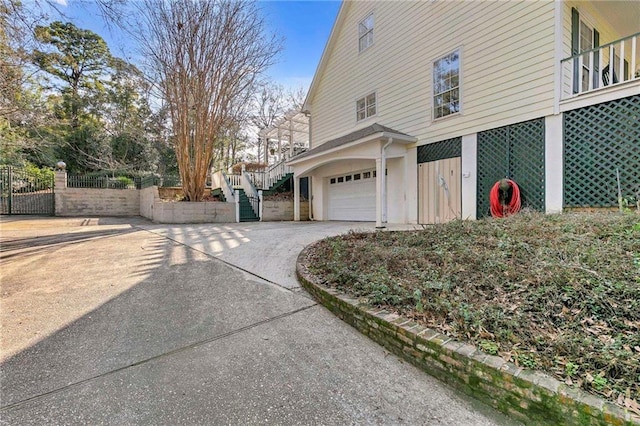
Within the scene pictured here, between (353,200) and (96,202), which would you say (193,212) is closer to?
(353,200)

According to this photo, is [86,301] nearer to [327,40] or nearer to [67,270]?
[67,270]

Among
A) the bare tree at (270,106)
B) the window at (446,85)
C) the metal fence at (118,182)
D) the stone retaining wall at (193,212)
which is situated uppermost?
the bare tree at (270,106)

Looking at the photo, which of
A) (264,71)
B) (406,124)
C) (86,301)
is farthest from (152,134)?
(86,301)

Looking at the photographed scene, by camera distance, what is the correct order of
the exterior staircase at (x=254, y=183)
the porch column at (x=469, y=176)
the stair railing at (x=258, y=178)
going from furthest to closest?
the stair railing at (x=258, y=178)
the exterior staircase at (x=254, y=183)
the porch column at (x=469, y=176)

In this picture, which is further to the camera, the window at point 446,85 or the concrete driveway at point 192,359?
the window at point 446,85

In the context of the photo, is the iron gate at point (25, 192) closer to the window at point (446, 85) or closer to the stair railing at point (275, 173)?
the stair railing at point (275, 173)

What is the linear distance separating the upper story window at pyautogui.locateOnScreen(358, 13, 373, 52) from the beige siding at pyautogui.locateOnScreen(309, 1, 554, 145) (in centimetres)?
24

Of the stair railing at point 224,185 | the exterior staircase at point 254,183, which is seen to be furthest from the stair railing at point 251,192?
the stair railing at point 224,185

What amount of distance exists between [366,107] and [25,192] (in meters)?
15.0

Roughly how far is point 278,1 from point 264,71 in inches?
97.5

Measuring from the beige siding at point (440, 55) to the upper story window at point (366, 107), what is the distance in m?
0.20

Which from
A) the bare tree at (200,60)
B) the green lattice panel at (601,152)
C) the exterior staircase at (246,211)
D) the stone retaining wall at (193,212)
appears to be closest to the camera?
the green lattice panel at (601,152)

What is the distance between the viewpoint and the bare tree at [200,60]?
10.4 metres

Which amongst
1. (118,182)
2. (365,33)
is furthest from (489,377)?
(118,182)
